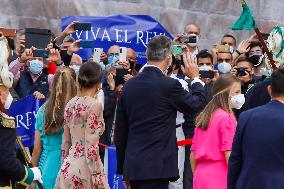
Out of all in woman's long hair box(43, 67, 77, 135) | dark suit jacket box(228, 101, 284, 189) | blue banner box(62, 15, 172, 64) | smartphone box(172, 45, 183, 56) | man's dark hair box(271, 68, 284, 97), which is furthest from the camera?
blue banner box(62, 15, 172, 64)

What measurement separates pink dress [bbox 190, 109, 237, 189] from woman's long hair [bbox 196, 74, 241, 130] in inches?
1.6

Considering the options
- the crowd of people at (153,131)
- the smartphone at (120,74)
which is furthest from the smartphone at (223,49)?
the crowd of people at (153,131)

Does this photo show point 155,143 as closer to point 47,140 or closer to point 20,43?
point 47,140

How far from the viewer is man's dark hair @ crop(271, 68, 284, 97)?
7648mm

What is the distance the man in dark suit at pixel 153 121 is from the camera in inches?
353

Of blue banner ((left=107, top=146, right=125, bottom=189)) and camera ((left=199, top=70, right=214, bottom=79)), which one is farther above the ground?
camera ((left=199, top=70, right=214, bottom=79))

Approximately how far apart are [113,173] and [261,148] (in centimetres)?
417

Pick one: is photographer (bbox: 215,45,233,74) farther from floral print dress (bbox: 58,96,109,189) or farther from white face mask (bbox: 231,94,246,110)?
floral print dress (bbox: 58,96,109,189)

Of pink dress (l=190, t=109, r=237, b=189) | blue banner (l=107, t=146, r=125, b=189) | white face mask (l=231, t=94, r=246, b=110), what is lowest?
blue banner (l=107, t=146, r=125, b=189)

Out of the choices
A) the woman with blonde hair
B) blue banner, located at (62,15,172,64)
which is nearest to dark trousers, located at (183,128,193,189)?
blue banner, located at (62,15,172,64)

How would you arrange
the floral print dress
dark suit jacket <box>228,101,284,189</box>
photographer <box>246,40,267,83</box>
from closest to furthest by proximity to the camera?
dark suit jacket <box>228,101,284,189</box>
the floral print dress
photographer <box>246,40,267,83</box>

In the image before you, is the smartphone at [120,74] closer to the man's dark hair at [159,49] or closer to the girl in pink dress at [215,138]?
the man's dark hair at [159,49]

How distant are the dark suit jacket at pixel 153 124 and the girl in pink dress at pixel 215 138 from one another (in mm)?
187

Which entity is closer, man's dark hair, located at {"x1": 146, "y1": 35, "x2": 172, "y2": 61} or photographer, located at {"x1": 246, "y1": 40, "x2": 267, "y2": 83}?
man's dark hair, located at {"x1": 146, "y1": 35, "x2": 172, "y2": 61}
